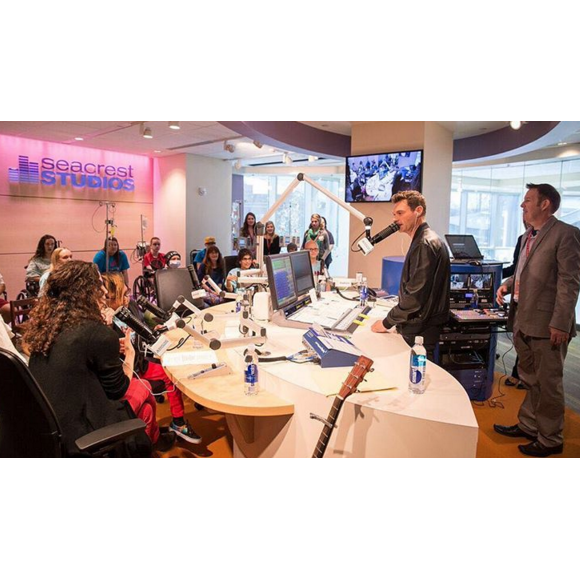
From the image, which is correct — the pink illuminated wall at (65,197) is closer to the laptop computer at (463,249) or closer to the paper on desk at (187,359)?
the paper on desk at (187,359)

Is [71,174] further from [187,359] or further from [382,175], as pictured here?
[187,359]

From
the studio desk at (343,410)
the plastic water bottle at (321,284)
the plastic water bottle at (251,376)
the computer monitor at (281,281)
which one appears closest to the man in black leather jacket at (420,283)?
the studio desk at (343,410)

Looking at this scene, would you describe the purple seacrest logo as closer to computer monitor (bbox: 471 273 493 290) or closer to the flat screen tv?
the flat screen tv

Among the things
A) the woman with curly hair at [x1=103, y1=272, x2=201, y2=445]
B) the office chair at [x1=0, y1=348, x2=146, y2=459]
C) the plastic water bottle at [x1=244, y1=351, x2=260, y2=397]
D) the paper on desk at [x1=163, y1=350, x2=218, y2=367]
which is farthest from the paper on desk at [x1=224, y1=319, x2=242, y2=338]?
the office chair at [x1=0, y1=348, x2=146, y2=459]

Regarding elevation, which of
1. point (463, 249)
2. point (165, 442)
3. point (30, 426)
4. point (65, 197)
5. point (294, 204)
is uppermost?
point (294, 204)

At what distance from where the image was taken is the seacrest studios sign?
23.7ft

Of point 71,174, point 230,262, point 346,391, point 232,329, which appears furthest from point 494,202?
point 346,391

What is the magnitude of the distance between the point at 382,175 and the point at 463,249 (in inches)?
93.0

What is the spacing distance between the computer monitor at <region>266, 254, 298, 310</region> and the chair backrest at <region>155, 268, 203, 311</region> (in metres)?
1.26

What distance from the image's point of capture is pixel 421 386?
5.80 ft

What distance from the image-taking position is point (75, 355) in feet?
5.71
